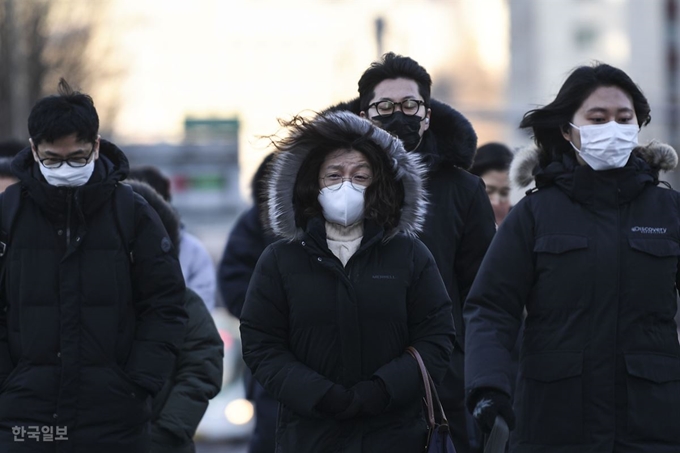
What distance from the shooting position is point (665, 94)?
8150 cm

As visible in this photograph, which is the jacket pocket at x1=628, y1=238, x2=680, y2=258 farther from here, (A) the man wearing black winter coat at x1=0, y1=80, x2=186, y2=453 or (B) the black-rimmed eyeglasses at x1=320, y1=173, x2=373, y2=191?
(A) the man wearing black winter coat at x1=0, y1=80, x2=186, y2=453

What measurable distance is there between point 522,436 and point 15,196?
7.17ft

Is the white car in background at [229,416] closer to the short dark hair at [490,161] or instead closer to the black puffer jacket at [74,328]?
the short dark hair at [490,161]

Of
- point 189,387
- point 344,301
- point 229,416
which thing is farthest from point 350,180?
point 229,416

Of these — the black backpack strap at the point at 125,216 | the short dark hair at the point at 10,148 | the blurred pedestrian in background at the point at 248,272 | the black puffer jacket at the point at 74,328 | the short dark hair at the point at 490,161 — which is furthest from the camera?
the short dark hair at the point at 10,148

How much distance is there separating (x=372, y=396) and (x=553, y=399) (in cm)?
68

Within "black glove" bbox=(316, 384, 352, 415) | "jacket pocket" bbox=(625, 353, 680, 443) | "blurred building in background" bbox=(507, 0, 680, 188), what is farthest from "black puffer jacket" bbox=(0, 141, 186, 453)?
"blurred building in background" bbox=(507, 0, 680, 188)

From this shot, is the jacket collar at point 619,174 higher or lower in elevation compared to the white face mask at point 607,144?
lower

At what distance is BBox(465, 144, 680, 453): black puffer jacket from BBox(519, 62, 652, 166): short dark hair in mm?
248

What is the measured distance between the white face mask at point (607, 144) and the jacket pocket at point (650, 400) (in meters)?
0.73

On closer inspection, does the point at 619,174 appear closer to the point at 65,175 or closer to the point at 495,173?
the point at 65,175

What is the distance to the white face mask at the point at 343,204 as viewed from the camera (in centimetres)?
594

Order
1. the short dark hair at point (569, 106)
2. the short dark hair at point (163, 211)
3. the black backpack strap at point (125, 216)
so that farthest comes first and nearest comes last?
the short dark hair at point (163, 211), the black backpack strap at point (125, 216), the short dark hair at point (569, 106)

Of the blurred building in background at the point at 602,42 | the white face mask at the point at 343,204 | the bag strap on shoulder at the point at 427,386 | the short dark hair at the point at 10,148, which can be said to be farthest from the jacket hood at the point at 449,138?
the blurred building in background at the point at 602,42
